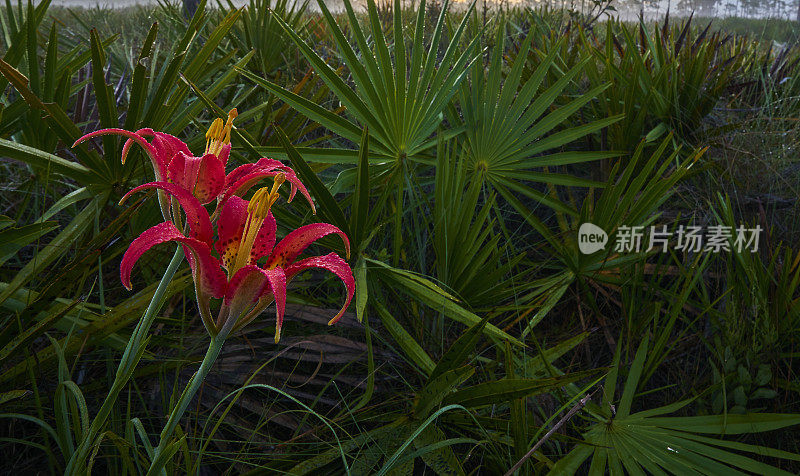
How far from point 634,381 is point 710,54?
192cm

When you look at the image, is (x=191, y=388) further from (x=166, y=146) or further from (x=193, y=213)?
(x=166, y=146)

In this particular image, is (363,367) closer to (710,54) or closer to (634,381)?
(634,381)

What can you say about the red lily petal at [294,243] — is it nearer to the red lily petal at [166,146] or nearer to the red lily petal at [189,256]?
the red lily petal at [189,256]

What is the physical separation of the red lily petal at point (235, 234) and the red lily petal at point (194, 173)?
3cm

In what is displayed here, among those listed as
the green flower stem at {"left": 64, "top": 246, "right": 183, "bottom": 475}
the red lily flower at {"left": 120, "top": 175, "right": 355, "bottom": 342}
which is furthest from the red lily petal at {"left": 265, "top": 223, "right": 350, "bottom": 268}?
the green flower stem at {"left": 64, "top": 246, "right": 183, "bottom": 475}

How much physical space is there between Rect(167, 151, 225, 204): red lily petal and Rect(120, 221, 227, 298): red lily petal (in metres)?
0.07

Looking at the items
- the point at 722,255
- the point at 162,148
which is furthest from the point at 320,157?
the point at 722,255

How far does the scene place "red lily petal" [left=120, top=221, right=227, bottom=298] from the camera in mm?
551

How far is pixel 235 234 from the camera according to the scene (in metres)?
0.63

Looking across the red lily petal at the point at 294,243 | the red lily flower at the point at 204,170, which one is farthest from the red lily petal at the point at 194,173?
the red lily petal at the point at 294,243

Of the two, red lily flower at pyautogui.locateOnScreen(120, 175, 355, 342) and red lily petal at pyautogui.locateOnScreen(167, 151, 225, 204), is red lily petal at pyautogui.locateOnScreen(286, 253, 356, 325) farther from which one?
red lily petal at pyautogui.locateOnScreen(167, 151, 225, 204)

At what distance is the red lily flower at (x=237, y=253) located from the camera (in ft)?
1.83

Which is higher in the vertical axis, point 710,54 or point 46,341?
point 710,54

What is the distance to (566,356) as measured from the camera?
5.82ft
